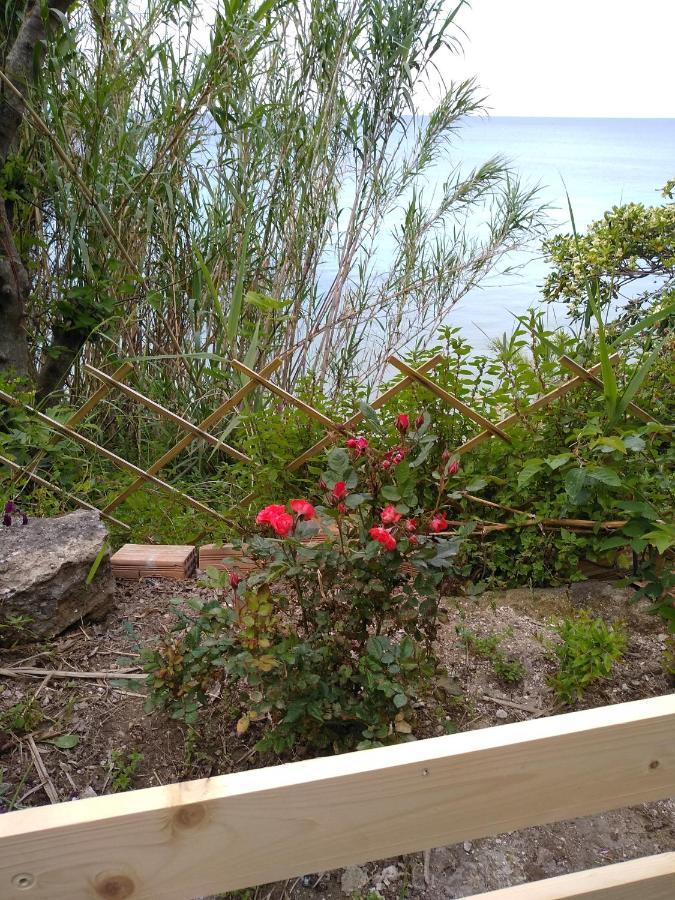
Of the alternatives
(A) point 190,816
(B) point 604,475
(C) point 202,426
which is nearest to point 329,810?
(A) point 190,816

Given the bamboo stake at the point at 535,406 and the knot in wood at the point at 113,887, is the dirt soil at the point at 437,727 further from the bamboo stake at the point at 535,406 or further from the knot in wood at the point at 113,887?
the knot in wood at the point at 113,887

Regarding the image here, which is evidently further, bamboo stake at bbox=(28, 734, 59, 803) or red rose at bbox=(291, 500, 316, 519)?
bamboo stake at bbox=(28, 734, 59, 803)

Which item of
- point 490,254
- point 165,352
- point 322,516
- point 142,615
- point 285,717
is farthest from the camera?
point 490,254

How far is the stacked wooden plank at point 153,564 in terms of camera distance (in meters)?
2.11

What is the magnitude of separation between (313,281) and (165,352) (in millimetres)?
772

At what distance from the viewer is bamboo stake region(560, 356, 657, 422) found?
205 cm

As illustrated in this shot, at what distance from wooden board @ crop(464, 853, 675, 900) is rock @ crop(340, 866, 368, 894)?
1.27ft

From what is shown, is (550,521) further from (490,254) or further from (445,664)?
(490,254)

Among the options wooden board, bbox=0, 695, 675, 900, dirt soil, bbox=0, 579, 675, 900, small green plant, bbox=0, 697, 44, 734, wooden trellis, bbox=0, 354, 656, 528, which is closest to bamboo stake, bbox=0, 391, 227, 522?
wooden trellis, bbox=0, 354, 656, 528

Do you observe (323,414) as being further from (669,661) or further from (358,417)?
(669,661)

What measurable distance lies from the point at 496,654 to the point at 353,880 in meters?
0.63

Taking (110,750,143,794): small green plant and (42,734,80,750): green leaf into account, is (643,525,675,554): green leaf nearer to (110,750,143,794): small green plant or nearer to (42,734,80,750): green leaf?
(110,750,143,794): small green plant

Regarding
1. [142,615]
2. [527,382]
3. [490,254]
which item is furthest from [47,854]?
[490,254]

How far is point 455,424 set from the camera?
7.55ft
